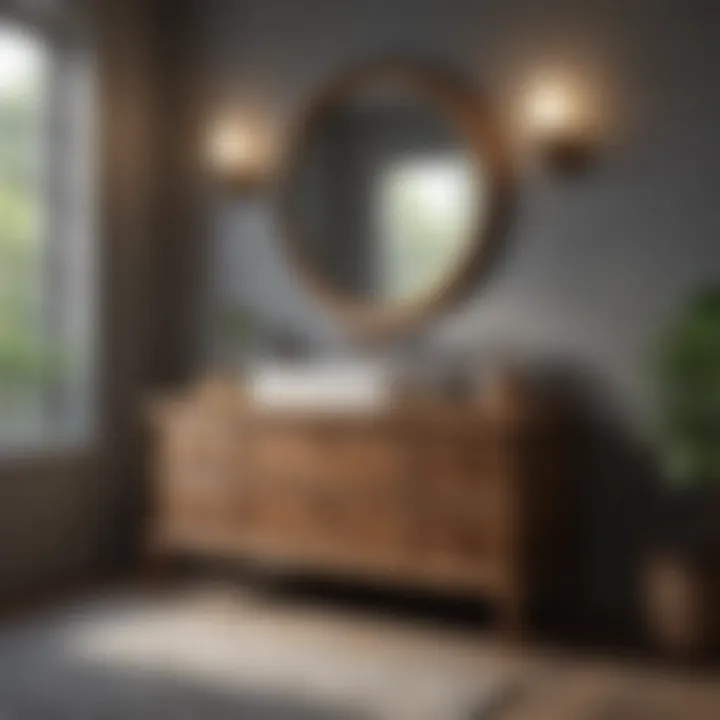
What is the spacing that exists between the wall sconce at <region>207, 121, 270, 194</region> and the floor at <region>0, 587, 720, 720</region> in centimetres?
171

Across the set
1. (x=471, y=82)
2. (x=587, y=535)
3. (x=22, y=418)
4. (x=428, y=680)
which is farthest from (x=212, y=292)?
(x=428, y=680)

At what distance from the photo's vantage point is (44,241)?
4.47 metres

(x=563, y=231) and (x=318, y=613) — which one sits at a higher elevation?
(x=563, y=231)

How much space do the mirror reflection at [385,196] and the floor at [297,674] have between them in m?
1.24

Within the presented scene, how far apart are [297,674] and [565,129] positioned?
1.97 m

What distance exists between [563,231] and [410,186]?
593 millimetres

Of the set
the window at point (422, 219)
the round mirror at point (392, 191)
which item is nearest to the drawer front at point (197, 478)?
the round mirror at point (392, 191)

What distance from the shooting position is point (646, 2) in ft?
12.2

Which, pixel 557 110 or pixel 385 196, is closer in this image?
pixel 557 110

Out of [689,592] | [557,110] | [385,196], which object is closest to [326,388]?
[385,196]

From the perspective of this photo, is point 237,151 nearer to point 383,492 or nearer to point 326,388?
point 326,388

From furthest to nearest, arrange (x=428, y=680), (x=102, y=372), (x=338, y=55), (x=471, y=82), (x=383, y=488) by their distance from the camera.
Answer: (x=102, y=372), (x=338, y=55), (x=471, y=82), (x=383, y=488), (x=428, y=680)

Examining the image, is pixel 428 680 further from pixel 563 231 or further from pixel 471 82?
pixel 471 82

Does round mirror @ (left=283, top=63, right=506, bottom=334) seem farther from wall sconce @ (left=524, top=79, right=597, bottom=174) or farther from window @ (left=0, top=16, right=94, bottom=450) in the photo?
window @ (left=0, top=16, right=94, bottom=450)
